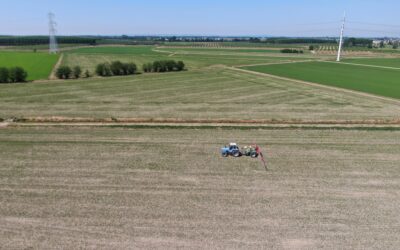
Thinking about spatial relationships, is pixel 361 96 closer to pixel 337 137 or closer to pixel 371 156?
pixel 337 137

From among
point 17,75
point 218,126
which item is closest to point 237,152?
point 218,126

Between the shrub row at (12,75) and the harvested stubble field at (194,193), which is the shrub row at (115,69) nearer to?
the shrub row at (12,75)

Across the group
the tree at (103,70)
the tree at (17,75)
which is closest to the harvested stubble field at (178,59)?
the tree at (103,70)

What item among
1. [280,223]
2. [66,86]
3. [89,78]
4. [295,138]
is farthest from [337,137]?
[89,78]

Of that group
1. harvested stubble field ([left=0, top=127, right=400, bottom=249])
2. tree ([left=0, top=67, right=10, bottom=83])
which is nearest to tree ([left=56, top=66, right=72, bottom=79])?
tree ([left=0, top=67, right=10, bottom=83])

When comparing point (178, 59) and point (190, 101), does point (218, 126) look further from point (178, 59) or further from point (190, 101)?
point (178, 59)
